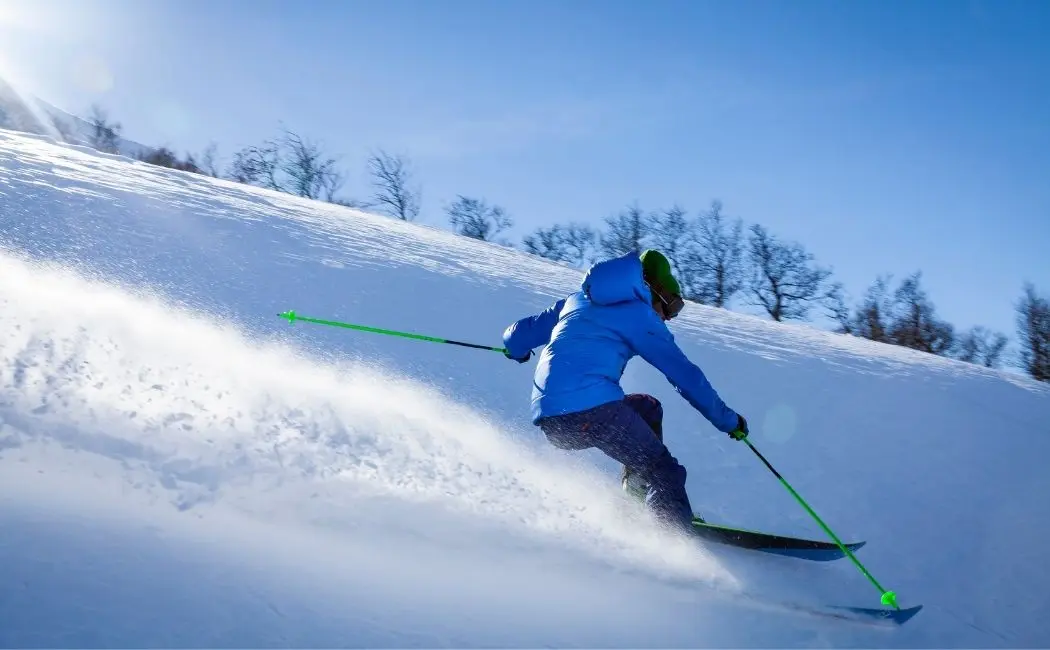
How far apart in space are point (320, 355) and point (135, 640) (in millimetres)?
3799

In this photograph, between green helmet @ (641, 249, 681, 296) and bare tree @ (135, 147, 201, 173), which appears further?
bare tree @ (135, 147, 201, 173)

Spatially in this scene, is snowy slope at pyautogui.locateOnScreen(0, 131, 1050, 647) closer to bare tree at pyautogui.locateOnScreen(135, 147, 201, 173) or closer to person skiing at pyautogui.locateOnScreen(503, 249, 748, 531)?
person skiing at pyautogui.locateOnScreen(503, 249, 748, 531)

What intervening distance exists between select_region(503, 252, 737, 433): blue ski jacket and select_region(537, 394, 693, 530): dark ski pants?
0.07 meters

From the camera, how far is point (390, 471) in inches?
135

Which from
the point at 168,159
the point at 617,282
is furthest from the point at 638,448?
the point at 168,159

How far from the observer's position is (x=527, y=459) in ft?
14.6

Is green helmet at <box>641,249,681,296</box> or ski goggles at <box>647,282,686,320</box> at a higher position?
green helmet at <box>641,249,681,296</box>

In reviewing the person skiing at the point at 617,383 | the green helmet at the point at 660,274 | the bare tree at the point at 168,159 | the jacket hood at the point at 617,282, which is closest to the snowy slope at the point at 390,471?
the person skiing at the point at 617,383

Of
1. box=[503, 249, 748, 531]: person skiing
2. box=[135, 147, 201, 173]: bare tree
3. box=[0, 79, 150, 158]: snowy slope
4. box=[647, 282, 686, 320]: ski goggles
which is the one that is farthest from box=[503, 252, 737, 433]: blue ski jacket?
box=[0, 79, 150, 158]: snowy slope

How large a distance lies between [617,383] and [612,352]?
171 mm

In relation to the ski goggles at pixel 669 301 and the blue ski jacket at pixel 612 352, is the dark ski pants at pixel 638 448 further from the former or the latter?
the ski goggles at pixel 669 301

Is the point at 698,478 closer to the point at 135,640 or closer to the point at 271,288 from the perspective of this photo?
the point at 135,640

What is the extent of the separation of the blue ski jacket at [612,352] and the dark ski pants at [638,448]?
0.22 feet

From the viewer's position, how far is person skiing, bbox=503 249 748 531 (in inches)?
142
